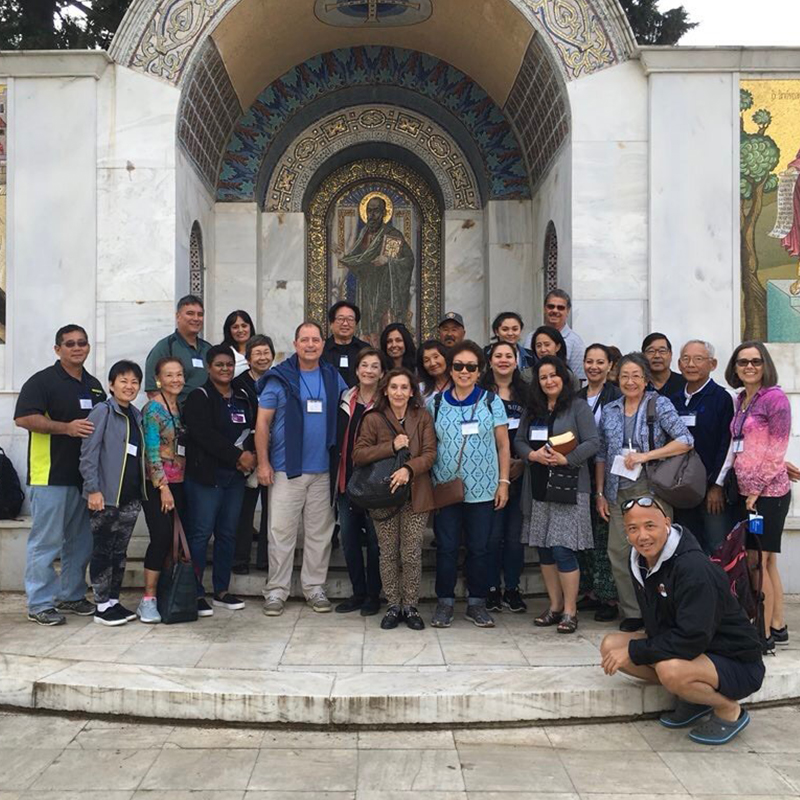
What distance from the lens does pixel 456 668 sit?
15.7ft

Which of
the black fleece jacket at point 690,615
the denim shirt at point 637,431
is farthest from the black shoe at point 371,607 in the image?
the black fleece jacket at point 690,615

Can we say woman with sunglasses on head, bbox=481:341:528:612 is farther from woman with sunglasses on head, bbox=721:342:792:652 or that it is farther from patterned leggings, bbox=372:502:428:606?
woman with sunglasses on head, bbox=721:342:792:652

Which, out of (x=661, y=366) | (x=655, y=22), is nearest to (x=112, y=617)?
(x=661, y=366)

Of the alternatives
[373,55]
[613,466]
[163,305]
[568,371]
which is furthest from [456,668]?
[373,55]

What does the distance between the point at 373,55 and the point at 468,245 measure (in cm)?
236

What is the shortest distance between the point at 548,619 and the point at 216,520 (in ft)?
7.55

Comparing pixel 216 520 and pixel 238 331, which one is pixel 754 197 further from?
pixel 216 520

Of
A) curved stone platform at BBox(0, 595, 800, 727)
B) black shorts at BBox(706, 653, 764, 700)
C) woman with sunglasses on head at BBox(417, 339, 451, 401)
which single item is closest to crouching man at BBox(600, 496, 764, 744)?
black shorts at BBox(706, 653, 764, 700)

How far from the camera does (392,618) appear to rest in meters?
5.59

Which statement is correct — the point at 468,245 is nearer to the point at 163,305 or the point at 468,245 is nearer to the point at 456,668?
the point at 163,305

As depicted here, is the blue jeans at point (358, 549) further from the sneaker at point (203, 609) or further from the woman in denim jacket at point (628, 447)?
the woman in denim jacket at point (628, 447)

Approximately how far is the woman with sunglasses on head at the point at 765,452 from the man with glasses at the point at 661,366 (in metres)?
0.71

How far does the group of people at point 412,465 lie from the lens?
5.43 metres

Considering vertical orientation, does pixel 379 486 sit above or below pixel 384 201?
below
